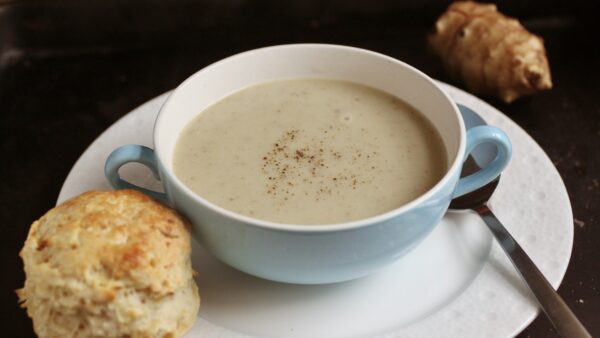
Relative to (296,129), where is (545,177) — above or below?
below

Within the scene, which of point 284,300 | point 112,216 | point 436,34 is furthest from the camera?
point 436,34

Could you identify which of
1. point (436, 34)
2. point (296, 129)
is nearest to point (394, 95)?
point (296, 129)

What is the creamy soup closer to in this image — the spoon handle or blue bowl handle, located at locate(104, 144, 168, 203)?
blue bowl handle, located at locate(104, 144, 168, 203)

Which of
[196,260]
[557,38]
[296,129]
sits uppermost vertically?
[296,129]

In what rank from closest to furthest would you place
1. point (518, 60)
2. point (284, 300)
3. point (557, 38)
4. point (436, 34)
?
point (284, 300) → point (518, 60) → point (436, 34) → point (557, 38)

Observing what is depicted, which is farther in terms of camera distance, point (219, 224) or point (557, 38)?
point (557, 38)

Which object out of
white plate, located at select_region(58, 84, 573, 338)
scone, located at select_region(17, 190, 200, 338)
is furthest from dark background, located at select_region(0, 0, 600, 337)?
scone, located at select_region(17, 190, 200, 338)

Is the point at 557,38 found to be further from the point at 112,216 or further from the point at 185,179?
the point at 112,216

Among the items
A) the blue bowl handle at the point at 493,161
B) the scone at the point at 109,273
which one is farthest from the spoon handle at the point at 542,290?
the scone at the point at 109,273
